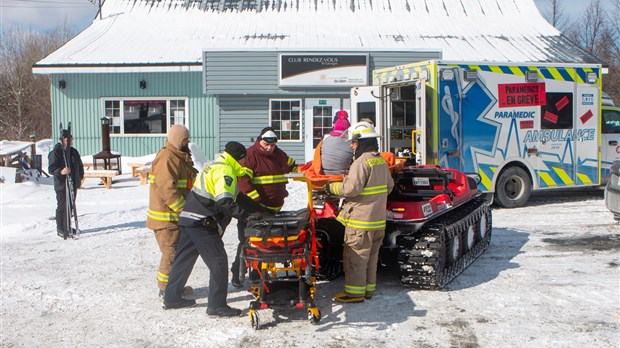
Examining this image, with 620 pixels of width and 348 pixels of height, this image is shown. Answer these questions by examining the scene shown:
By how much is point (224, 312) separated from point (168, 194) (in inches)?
55.4

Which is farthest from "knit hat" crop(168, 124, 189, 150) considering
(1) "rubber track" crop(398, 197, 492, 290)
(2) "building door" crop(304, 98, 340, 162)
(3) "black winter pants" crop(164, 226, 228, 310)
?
(2) "building door" crop(304, 98, 340, 162)

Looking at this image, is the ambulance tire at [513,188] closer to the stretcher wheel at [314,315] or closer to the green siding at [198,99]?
the stretcher wheel at [314,315]

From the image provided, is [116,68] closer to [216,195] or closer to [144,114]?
[144,114]

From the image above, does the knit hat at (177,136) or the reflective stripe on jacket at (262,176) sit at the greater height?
the knit hat at (177,136)

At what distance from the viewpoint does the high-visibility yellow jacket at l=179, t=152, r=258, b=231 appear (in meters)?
6.16

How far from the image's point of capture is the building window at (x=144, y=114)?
72.7 feet

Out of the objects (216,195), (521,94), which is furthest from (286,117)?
(216,195)

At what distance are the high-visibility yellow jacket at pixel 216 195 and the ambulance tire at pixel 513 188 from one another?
7387 millimetres

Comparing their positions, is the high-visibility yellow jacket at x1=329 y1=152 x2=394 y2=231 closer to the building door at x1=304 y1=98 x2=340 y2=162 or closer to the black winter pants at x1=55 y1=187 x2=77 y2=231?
the black winter pants at x1=55 y1=187 x2=77 y2=231

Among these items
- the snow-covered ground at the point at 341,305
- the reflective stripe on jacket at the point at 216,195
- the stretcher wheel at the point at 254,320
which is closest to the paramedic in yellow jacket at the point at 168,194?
the reflective stripe on jacket at the point at 216,195

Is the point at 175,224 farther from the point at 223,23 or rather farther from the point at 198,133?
the point at 223,23

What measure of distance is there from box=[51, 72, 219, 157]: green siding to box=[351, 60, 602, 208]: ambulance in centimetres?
999

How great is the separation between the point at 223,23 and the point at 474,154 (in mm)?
14462

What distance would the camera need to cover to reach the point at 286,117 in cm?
2053
